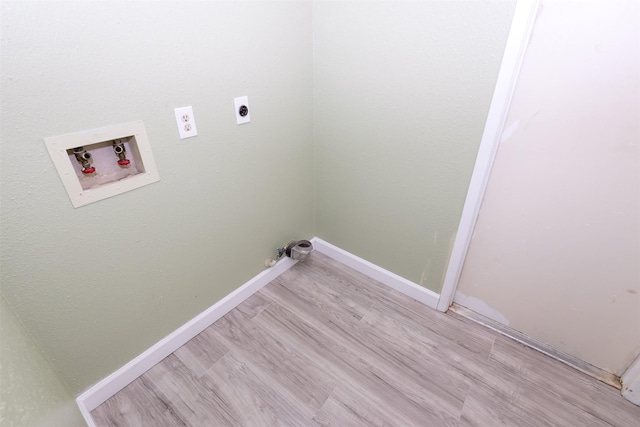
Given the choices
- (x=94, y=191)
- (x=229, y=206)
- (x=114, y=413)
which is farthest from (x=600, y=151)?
(x=114, y=413)

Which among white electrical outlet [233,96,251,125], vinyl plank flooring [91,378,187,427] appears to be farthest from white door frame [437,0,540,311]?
vinyl plank flooring [91,378,187,427]

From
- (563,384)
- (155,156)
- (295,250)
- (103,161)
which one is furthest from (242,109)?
(563,384)

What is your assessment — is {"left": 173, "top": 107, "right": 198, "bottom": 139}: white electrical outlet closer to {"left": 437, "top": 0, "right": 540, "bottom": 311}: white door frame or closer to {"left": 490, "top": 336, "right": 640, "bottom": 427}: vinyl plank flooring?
{"left": 437, "top": 0, "right": 540, "bottom": 311}: white door frame

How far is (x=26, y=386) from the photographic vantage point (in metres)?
0.69

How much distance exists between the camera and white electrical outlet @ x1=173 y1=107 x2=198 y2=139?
3.48 ft

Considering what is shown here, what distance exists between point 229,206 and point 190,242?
0.75ft

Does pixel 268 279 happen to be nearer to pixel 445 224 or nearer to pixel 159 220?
pixel 159 220

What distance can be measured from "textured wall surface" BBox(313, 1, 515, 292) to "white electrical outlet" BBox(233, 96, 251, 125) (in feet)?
1.40

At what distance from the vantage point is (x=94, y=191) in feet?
3.09

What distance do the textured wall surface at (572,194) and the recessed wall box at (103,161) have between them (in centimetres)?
133

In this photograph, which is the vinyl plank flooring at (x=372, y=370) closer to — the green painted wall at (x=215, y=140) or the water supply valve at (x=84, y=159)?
the green painted wall at (x=215, y=140)

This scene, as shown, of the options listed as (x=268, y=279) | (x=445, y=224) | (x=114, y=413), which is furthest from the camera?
(x=268, y=279)

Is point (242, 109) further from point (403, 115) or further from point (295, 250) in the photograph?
point (295, 250)

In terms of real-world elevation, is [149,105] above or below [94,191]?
above
